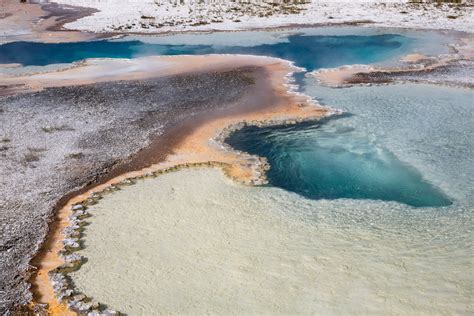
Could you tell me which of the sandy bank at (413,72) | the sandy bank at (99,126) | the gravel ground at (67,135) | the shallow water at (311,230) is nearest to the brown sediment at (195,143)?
the sandy bank at (99,126)

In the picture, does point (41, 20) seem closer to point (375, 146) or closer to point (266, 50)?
point (266, 50)

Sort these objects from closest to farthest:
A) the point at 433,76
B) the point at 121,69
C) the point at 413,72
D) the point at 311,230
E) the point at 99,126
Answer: the point at 311,230, the point at 99,126, the point at 433,76, the point at 413,72, the point at 121,69

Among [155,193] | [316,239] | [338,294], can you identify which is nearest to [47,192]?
[155,193]

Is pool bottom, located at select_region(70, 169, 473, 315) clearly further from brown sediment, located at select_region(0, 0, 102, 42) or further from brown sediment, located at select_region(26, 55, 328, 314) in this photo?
brown sediment, located at select_region(0, 0, 102, 42)

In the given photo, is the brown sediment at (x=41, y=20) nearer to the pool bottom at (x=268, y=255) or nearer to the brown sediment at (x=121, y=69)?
the brown sediment at (x=121, y=69)

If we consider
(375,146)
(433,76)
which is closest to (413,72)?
(433,76)

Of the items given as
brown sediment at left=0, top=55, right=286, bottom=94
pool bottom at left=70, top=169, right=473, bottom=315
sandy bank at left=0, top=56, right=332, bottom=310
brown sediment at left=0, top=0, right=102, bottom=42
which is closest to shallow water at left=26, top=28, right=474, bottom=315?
pool bottom at left=70, top=169, right=473, bottom=315

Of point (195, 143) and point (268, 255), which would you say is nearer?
point (268, 255)
